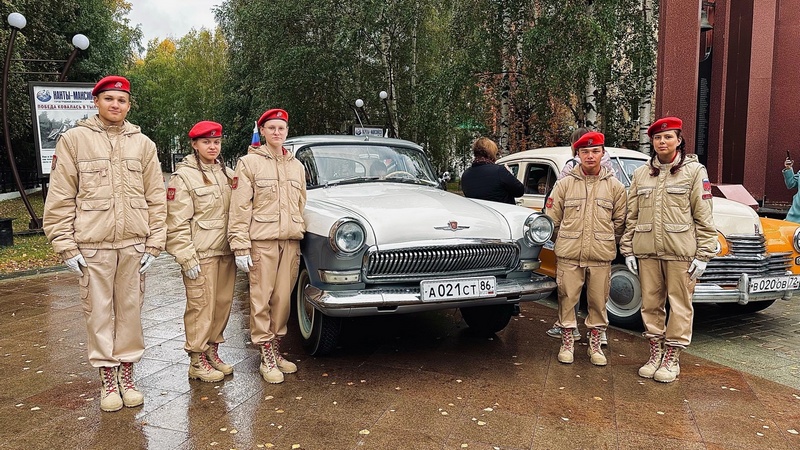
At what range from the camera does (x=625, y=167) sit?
6.57m

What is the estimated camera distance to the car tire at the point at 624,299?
5699 millimetres

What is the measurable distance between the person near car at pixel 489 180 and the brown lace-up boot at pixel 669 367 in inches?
86.6

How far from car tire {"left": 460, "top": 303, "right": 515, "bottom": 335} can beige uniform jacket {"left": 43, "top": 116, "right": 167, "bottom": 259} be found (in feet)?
9.31

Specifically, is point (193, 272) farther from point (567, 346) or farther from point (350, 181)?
point (567, 346)

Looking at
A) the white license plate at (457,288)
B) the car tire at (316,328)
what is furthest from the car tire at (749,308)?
the car tire at (316,328)

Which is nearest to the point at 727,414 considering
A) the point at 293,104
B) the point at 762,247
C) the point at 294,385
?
the point at 762,247

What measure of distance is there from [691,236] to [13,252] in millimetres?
10091

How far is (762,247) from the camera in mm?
5438

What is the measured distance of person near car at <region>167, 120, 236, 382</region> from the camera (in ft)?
13.0

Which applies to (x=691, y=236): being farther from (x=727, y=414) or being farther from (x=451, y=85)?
(x=451, y=85)

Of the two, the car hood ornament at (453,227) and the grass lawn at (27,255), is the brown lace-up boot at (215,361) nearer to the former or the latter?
the car hood ornament at (453,227)

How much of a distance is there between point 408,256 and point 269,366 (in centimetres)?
125

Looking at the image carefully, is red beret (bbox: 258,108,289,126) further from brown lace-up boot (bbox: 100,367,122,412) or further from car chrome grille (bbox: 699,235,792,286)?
car chrome grille (bbox: 699,235,792,286)

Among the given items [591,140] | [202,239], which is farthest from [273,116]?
[591,140]
